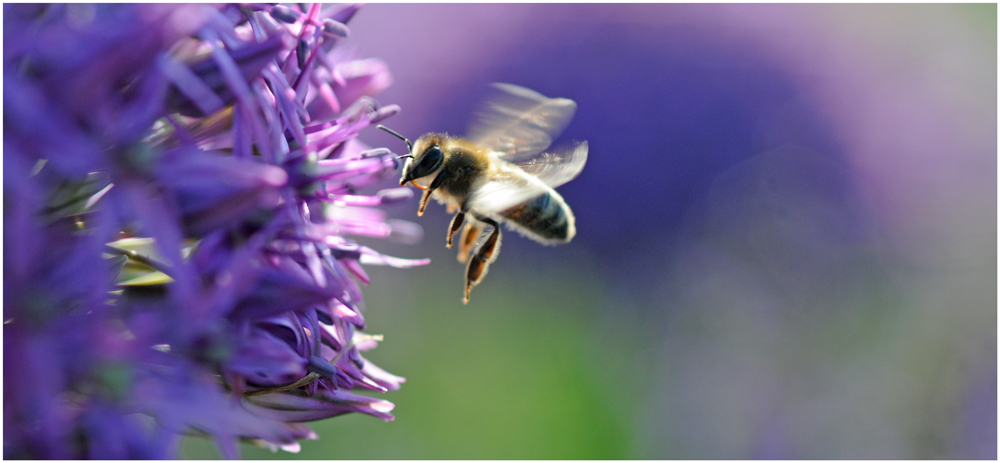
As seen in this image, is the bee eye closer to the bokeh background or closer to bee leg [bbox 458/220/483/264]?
bee leg [bbox 458/220/483/264]

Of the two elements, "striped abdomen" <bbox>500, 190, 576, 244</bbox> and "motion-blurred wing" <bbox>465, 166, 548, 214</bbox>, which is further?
"striped abdomen" <bbox>500, 190, 576, 244</bbox>

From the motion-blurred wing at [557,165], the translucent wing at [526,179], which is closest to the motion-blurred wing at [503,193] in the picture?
the translucent wing at [526,179]

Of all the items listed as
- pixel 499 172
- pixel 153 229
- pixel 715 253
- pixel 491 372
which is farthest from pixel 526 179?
pixel 715 253

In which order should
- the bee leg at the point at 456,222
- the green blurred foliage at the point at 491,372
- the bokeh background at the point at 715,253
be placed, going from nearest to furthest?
1. the bee leg at the point at 456,222
2. the green blurred foliage at the point at 491,372
3. the bokeh background at the point at 715,253

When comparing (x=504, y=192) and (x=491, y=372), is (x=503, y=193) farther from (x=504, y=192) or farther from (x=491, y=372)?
(x=491, y=372)

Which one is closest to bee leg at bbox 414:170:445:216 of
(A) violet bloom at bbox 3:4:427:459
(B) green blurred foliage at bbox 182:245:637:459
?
(A) violet bloom at bbox 3:4:427:459

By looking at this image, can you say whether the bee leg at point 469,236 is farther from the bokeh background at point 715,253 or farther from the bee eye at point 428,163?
the bokeh background at point 715,253
